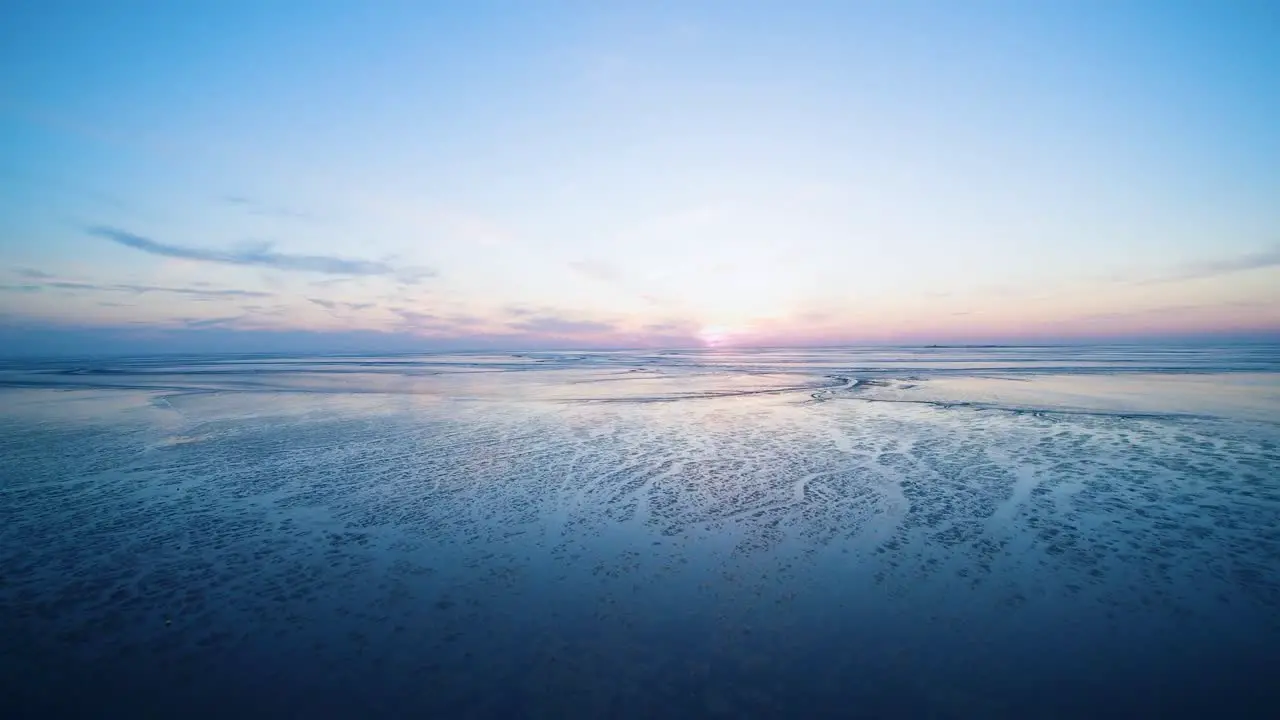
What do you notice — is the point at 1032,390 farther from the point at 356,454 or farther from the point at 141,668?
the point at 141,668

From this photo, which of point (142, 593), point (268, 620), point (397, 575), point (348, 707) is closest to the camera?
point (348, 707)

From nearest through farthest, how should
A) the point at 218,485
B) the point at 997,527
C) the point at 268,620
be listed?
the point at 268,620 → the point at 997,527 → the point at 218,485

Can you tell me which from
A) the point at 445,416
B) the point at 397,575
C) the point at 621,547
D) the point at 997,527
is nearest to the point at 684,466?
the point at 621,547

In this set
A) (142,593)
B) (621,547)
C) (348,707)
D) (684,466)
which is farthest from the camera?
(684,466)

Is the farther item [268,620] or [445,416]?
[445,416]

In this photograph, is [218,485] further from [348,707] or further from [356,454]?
[348,707]

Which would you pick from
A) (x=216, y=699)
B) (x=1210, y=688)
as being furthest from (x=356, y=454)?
(x=1210, y=688)
